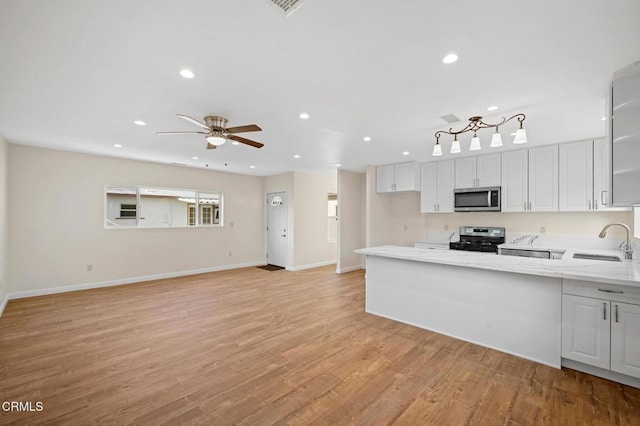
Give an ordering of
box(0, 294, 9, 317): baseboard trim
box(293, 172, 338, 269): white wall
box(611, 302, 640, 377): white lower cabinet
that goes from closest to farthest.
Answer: box(611, 302, 640, 377): white lower cabinet < box(0, 294, 9, 317): baseboard trim < box(293, 172, 338, 269): white wall

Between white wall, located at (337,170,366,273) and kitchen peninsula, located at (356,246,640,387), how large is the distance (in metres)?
2.94

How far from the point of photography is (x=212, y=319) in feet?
12.2

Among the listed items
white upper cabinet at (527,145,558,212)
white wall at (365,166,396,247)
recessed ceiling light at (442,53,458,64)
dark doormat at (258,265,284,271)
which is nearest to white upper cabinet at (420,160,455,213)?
white wall at (365,166,396,247)

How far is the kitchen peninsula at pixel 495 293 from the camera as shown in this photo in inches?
97.8

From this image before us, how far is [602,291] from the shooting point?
233 cm

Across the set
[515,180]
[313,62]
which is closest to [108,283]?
[313,62]

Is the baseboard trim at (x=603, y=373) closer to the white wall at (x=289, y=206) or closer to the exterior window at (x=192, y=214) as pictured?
the white wall at (x=289, y=206)

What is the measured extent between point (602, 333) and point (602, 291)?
0.36m

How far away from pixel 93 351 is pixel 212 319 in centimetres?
125

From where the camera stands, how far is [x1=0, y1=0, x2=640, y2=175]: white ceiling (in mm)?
1577

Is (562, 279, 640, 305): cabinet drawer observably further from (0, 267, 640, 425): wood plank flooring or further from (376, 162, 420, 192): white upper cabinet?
(376, 162, 420, 192): white upper cabinet

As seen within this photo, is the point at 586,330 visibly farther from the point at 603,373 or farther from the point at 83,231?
the point at 83,231

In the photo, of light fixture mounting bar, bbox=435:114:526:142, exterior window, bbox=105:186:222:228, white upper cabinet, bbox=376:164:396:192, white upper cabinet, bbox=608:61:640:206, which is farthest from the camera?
white upper cabinet, bbox=376:164:396:192

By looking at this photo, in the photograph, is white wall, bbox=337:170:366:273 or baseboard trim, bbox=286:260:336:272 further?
baseboard trim, bbox=286:260:336:272
